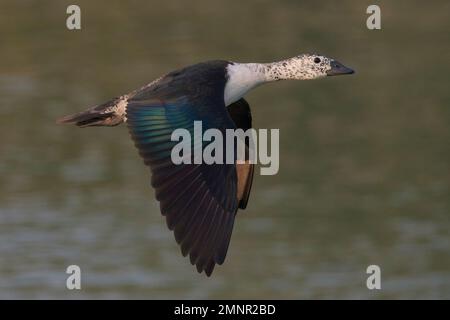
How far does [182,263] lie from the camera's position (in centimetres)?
1452

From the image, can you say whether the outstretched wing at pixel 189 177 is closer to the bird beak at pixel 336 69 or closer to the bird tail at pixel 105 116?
the bird tail at pixel 105 116

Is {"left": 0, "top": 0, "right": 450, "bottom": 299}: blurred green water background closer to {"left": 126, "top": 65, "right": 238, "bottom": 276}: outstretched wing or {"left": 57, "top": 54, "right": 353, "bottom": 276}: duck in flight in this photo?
{"left": 57, "top": 54, "right": 353, "bottom": 276}: duck in flight

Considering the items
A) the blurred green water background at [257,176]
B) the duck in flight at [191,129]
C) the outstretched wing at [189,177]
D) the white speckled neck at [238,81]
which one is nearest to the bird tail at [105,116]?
the duck in flight at [191,129]

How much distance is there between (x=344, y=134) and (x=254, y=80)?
20.2ft

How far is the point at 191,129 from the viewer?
1014 cm

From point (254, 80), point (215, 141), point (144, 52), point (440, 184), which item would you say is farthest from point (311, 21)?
point (215, 141)

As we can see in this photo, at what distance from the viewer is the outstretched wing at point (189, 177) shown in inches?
374

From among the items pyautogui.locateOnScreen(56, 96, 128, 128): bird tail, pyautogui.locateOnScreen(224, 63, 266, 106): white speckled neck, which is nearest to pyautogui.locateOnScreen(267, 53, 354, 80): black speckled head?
pyautogui.locateOnScreen(224, 63, 266, 106): white speckled neck

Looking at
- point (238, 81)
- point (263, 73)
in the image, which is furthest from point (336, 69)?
A: point (238, 81)

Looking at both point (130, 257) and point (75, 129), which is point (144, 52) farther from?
point (130, 257)

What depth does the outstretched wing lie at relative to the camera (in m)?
9.51

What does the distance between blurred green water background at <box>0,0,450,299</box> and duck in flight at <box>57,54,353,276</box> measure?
10.2 ft

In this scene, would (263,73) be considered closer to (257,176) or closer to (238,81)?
(238,81)

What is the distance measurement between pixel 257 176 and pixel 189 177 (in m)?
6.40
